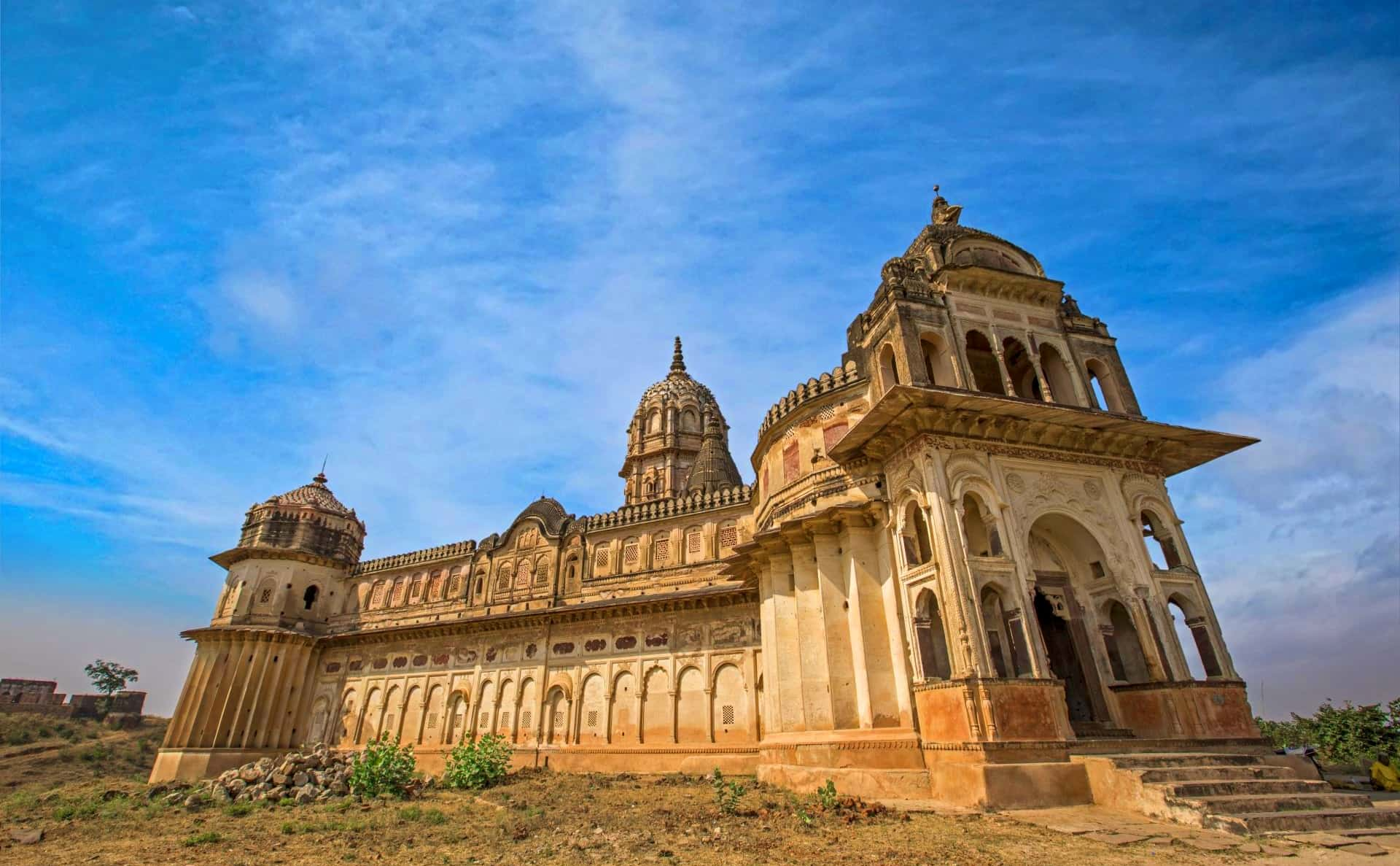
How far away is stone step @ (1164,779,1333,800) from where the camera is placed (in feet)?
30.6

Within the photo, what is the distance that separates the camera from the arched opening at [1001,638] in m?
12.2

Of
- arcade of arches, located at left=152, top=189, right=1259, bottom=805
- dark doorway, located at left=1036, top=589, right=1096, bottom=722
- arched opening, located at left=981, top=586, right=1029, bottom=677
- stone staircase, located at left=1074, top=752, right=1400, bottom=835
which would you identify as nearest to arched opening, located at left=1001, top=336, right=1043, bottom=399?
arcade of arches, located at left=152, top=189, right=1259, bottom=805

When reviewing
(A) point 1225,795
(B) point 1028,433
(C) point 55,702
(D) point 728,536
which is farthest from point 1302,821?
(C) point 55,702

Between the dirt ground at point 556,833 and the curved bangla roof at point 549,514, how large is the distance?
551 inches

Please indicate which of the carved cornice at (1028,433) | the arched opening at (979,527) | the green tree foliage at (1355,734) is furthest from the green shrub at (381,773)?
the green tree foliage at (1355,734)

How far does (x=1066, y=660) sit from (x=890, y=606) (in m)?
4.05

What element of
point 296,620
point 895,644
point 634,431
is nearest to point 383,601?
point 296,620

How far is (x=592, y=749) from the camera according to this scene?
24344 mm

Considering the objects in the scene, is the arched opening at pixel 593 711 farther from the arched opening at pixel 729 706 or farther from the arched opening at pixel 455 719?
the arched opening at pixel 455 719

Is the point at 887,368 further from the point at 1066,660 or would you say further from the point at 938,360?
the point at 1066,660

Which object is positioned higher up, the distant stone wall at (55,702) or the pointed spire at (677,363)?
the pointed spire at (677,363)

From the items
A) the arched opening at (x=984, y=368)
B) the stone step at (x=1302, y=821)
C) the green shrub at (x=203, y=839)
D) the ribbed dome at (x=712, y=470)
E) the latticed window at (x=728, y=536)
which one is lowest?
the green shrub at (x=203, y=839)

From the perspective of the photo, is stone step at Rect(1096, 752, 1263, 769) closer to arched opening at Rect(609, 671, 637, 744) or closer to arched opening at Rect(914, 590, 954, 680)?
arched opening at Rect(914, 590, 954, 680)

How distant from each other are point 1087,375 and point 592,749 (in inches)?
788
